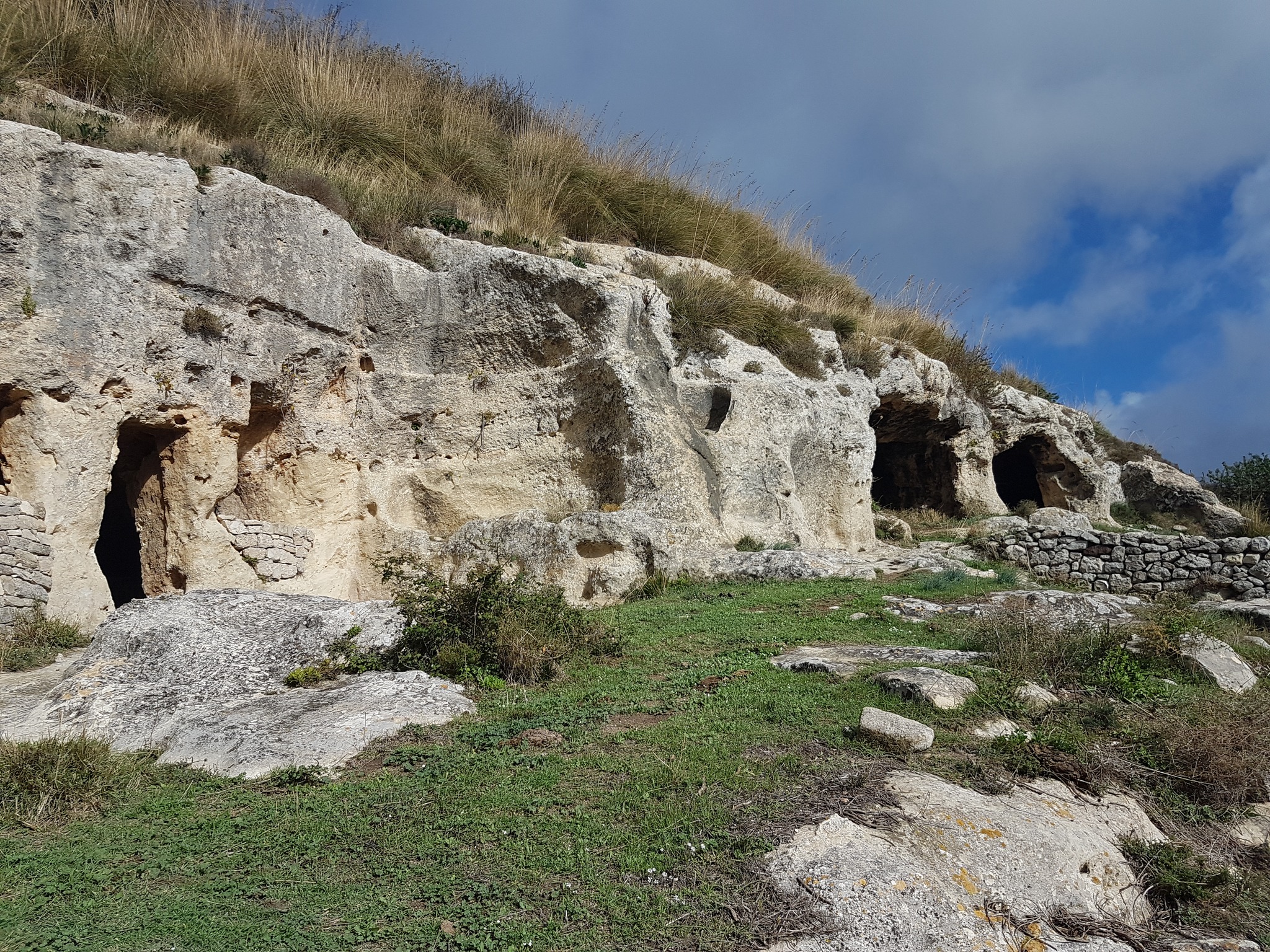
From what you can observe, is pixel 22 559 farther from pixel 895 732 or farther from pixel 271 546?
pixel 895 732

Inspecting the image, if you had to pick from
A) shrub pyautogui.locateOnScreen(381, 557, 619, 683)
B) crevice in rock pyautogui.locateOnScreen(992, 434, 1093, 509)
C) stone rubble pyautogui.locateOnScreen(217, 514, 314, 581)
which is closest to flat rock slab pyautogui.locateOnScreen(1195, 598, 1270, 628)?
shrub pyautogui.locateOnScreen(381, 557, 619, 683)

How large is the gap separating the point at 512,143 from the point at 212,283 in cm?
839

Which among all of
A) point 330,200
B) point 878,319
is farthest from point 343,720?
point 878,319

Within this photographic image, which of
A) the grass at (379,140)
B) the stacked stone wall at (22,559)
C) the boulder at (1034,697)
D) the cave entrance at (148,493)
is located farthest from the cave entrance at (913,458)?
the stacked stone wall at (22,559)

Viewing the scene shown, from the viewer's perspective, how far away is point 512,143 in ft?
56.0

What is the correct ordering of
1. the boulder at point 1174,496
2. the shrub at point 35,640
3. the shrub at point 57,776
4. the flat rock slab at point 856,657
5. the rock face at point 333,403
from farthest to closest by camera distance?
the boulder at point 1174,496
the rock face at point 333,403
the shrub at point 35,640
the flat rock slab at point 856,657
the shrub at point 57,776

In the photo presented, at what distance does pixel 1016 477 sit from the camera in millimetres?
22641

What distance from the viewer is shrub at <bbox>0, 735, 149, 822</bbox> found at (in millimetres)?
4480

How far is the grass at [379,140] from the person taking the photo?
12.4m

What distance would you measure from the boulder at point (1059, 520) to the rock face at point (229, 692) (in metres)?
12.5

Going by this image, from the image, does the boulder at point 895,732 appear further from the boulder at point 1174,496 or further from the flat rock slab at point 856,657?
the boulder at point 1174,496

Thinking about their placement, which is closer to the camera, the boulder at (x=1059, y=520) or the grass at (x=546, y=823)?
the grass at (x=546, y=823)

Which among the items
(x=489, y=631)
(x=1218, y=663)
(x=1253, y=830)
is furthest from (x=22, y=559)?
(x=1218, y=663)

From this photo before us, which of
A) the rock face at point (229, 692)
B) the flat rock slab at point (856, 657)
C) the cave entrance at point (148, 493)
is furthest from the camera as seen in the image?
the cave entrance at point (148, 493)
